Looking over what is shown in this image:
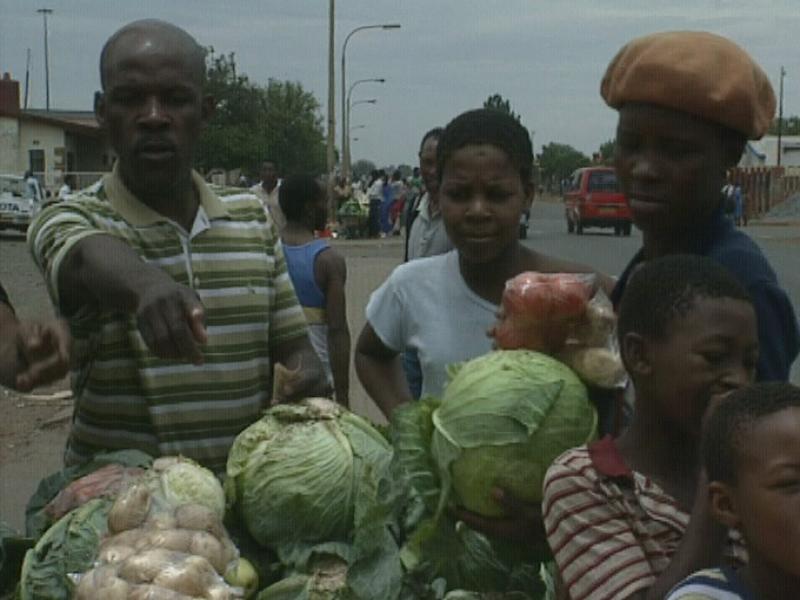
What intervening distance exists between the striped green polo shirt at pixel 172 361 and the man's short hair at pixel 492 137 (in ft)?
1.83

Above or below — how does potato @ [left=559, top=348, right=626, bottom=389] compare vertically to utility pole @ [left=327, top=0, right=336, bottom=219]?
below

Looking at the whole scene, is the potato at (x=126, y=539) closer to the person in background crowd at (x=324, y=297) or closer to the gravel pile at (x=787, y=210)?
the person in background crowd at (x=324, y=297)

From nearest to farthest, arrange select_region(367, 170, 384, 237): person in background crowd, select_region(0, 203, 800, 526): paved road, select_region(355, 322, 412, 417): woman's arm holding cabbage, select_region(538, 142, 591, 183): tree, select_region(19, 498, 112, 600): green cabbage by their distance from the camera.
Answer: select_region(19, 498, 112, 600): green cabbage
select_region(355, 322, 412, 417): woman's arm holding cabbage
select_region(0, 203, 800, 526): paved road
select_region(367, 170, 384, 237): person in background crowd
select_region(538, 142, 591, 183): tree

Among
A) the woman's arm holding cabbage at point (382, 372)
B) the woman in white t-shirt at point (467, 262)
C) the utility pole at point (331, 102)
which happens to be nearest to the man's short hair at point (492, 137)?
the woman in white t-shirt at point (467, 262)

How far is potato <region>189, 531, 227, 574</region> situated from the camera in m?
2.44

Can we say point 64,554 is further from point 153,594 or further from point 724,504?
point 724,504

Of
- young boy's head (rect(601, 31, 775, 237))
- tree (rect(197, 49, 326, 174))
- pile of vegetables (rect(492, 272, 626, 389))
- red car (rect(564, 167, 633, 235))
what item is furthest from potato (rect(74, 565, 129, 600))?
tree (rect(197, 49, 326, 174))

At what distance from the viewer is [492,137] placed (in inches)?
123

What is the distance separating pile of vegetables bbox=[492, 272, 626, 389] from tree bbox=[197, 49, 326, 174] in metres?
50.5

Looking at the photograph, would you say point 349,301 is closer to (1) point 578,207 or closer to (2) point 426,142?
(2) point 426,142

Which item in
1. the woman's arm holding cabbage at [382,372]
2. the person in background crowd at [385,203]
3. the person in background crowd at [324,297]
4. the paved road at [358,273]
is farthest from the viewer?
the person in background crowd at [385,203]

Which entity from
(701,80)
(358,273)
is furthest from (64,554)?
(358,273)

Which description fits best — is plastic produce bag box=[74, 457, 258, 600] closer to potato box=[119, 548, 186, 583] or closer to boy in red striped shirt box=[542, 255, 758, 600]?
potato box=[119, 548, 186, 583]

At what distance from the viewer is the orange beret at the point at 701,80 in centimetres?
238
